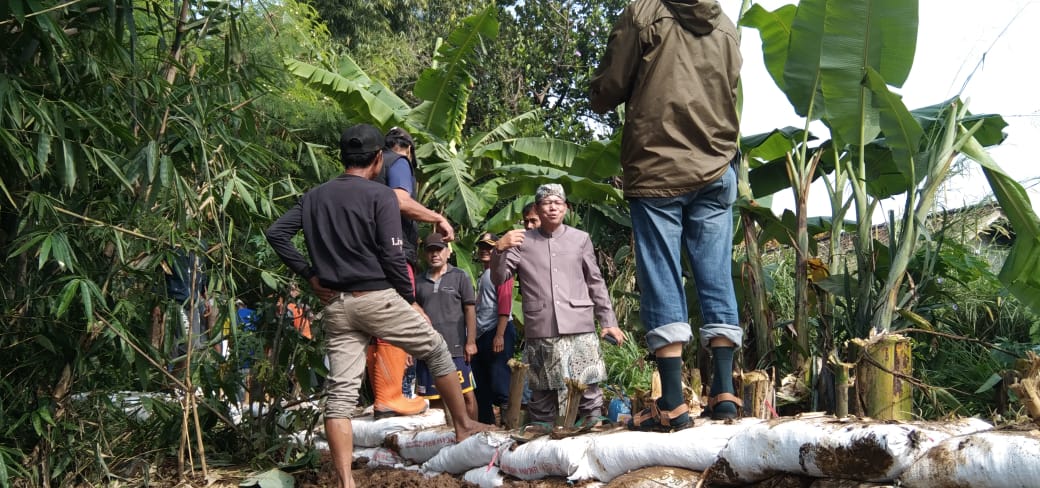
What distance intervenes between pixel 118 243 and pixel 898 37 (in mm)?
4701

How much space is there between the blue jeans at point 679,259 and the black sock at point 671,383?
8 centimetres

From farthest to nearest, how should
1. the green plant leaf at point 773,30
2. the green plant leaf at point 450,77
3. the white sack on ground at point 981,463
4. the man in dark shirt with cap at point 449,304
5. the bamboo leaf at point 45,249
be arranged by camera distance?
the green plant leaf at point 450,77
the green plant leaf at point 773,30
the man in dark shirt with cap at point 449,304
the bamboo leaf at point 45,249
the white sack on ground at point 981,463

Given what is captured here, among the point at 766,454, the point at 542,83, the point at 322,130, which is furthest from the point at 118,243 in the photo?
the point at 542,83

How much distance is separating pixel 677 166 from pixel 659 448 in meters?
1.05

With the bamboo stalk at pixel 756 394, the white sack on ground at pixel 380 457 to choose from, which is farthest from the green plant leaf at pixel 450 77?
the bamboo stalk at pixel 756 394

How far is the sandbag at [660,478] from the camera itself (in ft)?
10.7

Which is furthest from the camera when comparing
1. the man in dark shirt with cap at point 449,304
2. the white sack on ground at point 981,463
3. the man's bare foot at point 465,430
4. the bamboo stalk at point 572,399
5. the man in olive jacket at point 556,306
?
the man in dark shirt with cap at point 449,304

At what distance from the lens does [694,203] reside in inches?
148

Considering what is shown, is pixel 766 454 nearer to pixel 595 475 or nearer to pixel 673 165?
pixel 595 475

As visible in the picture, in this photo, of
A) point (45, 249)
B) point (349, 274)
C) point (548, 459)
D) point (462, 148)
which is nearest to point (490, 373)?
point (349, 274)

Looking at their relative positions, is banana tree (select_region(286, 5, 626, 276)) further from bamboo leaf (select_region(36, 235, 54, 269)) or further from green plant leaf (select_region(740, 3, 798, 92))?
bamboo leaf (select_region(36, 235, 54, 269))

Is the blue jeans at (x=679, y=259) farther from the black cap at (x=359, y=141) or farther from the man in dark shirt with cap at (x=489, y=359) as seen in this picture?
the man in dark shirt with cap at (x=489, y=359)

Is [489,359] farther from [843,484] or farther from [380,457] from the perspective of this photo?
[843,484]

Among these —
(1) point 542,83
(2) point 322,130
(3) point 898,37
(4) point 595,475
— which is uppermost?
(1) point 542,83
